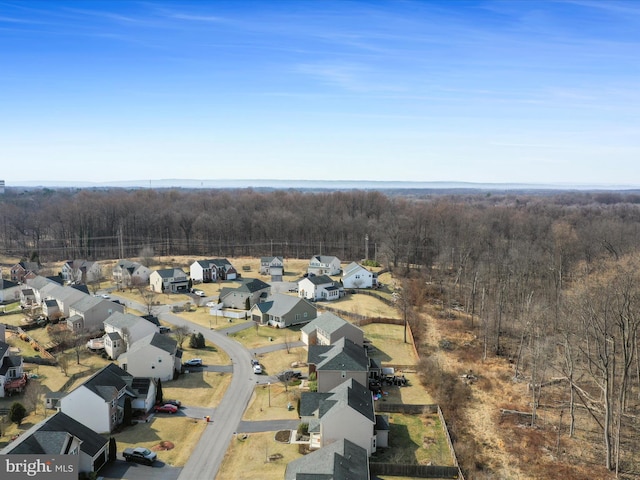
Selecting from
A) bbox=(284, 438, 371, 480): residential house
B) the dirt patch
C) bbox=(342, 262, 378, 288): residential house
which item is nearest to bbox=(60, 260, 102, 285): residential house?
bbox=(342, 262, 378, 288): residential house

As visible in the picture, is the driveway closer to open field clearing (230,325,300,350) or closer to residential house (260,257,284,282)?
open field clearing (230,325,300,350)

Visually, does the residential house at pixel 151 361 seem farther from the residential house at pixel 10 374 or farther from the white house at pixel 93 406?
the residential house at pixel 10 374

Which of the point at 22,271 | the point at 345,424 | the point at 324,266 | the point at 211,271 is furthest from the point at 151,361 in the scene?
the point at 22,271

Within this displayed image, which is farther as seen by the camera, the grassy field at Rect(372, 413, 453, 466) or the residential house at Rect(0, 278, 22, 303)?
the residential house at Rect(0, 278, 22, 303)

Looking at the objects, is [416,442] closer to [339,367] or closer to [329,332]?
[339,367]

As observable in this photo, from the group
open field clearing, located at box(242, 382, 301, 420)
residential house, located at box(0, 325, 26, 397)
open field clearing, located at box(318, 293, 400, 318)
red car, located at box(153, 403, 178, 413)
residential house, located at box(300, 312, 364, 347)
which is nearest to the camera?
open field clearing, located at box(242, 382, 301, 420)

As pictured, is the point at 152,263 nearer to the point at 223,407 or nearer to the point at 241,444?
the point at 223,407
